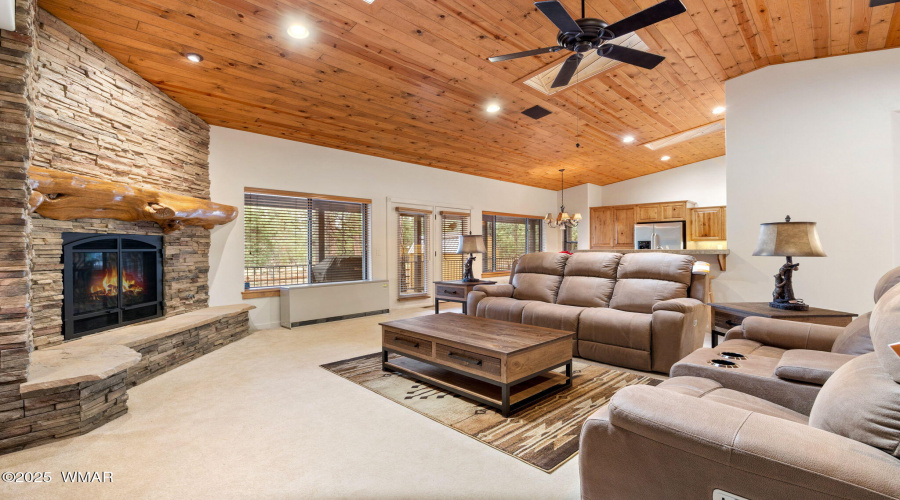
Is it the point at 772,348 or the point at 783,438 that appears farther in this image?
the point at 772,348

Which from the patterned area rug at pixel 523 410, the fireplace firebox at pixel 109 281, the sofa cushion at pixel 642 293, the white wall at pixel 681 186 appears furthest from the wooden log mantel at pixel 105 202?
the white wall at pixel 681 186

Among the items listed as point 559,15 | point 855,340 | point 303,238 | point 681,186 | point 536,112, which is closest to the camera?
point 855,340

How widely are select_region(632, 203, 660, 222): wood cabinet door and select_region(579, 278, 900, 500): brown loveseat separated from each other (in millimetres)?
7733

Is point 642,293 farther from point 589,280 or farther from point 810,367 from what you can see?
point 810,367

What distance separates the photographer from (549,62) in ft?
13.2

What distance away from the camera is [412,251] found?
23.3 ft

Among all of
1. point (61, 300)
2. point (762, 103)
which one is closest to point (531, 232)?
point (762, 103)

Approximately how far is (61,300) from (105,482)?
192cm

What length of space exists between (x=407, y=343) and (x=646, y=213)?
707 cm

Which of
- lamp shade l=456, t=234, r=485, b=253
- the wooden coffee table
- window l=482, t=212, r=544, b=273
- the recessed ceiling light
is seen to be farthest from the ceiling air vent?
window l=482, t=212, r=544, b=273

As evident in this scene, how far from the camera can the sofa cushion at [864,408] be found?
93cm

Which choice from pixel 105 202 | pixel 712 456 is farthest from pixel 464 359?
pixel 105 202

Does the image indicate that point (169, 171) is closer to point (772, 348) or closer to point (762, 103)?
point (772, 348)

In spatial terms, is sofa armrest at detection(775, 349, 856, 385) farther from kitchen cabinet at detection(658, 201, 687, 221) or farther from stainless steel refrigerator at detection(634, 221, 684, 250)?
kitchen cabinet at detection(658, 201, 687, 221)
